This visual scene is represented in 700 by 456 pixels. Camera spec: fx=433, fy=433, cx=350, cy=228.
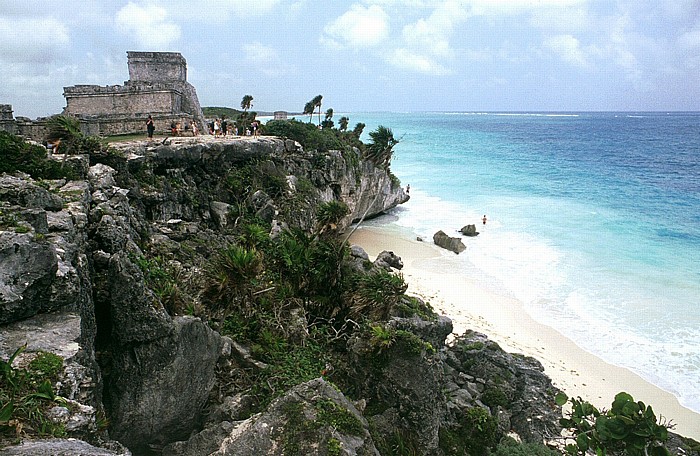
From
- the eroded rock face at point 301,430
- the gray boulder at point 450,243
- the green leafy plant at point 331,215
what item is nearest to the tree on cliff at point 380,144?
the gray boulder at point 450,243

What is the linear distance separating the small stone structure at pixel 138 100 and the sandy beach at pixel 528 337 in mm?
12715

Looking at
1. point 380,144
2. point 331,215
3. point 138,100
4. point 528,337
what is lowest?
point 528,337

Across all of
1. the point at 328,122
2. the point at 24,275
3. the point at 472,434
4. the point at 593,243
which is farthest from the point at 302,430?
the point at 328,122

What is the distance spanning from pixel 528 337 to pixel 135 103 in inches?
786

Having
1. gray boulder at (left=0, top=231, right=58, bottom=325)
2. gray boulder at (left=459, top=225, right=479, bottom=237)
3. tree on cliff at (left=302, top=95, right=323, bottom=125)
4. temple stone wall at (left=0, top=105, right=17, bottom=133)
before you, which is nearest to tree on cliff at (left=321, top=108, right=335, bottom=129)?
tree on cliff at (left=302, top=95, right=323, bottom=125)

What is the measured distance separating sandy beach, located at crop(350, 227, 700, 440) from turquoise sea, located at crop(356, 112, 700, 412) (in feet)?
1.82

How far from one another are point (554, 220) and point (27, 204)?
3190 centimetres

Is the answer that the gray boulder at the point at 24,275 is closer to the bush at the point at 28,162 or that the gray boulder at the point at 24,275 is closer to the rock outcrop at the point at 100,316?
the rock outcrop at the point at 100,316

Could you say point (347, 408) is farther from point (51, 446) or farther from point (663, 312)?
point (663, 312)

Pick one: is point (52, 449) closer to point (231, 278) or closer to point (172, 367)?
point (172, 367)

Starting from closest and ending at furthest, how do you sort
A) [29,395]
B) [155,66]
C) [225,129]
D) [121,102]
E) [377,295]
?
[29,395]
[377,295]
[121,102]
[225,129]
[155,66]

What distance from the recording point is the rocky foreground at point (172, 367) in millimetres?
4207

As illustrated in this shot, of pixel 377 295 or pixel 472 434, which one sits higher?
pixel 377 295

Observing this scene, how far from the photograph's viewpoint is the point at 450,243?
24797 millimetres
